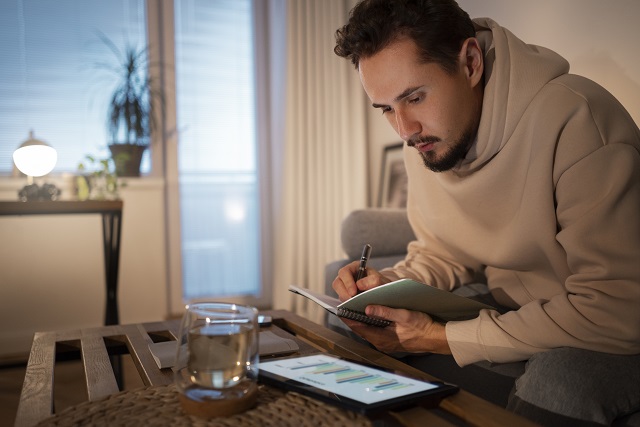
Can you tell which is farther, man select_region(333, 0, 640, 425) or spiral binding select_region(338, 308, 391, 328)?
spiral binding select_region(338, 308, 391, 328)

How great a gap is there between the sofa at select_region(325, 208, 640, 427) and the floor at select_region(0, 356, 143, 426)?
0.88m

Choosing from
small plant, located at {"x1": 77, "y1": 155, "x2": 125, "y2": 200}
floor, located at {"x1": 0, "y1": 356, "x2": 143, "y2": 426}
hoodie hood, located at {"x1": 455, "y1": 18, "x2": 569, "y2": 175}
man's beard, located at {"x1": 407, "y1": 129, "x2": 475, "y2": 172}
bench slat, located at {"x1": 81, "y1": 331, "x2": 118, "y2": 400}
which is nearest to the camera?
bench slat, located at {"x1": 81, "y1": 331, "x2": 118, "y2": 400}

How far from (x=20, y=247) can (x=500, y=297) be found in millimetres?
2357

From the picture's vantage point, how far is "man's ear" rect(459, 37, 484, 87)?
123cm

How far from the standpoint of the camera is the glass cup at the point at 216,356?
0.70 meters

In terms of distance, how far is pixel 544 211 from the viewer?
1.08 m

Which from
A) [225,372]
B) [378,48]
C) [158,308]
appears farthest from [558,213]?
[158,308]

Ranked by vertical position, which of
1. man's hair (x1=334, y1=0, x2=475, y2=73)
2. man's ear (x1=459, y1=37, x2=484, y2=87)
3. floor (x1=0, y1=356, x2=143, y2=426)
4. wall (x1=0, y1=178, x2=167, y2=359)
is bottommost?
floor (x1=0, y1=356, x2=143, y2=426)

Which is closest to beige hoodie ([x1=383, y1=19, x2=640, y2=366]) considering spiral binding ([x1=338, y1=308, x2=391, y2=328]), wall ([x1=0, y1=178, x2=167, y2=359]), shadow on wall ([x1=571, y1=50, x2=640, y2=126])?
spiral binding ([x1=338, y1=308, x2=391, y2=328])

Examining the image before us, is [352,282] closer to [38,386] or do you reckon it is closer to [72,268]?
[38,386]

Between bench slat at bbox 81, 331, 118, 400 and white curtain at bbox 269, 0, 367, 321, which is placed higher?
white curtain at bbox 269, 0, 367, 321

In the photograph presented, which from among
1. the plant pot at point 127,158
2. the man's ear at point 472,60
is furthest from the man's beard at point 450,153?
the plant pot at point 127,158

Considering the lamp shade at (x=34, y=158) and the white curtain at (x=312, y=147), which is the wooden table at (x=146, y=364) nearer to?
the lamp shade at (x=34, y=158)

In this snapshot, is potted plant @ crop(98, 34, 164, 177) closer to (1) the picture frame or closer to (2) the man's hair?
(1) the picture frame
